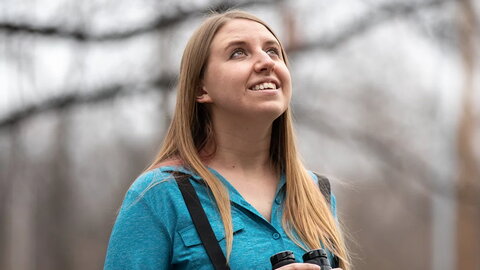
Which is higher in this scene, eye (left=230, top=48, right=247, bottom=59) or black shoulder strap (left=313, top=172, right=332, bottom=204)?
eye (left=230, top=48, right=247, bottom=59)

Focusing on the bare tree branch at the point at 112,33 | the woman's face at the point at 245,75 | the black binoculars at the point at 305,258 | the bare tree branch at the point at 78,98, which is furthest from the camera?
the bare tree branch at the point at 78,98

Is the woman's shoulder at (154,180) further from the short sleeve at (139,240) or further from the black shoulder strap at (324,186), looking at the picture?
the black shoulder strap at (324,186)

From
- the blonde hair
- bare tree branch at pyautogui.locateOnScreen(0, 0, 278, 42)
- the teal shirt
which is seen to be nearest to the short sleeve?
the teal shirt

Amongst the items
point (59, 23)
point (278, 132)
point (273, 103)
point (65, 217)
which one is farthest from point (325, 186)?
point (65, 217)

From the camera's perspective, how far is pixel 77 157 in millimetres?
9695

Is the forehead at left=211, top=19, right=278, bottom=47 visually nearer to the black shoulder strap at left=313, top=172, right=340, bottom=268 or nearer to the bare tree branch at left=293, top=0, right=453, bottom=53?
the black shoulder strap at left=313, top=172, right=340, bottom=268

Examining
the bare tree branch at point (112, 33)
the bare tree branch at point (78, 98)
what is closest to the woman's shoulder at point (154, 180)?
the bare tree branch at point (112, 33)

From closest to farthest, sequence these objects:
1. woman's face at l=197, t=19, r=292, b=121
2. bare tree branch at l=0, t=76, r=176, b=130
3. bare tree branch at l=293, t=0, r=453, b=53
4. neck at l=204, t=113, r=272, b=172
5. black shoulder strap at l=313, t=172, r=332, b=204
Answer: woman's face at l=197, t=19, r=292, b=121
neck at l=204, t=113, r=272, b=172
black shoulder strap at l=313, t=172, r=332, b=204
bare tree branch at l=0, t=76, r=176, b=130
bare tree branch at l=293, t=0, r=453, b=53

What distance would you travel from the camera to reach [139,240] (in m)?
2.55

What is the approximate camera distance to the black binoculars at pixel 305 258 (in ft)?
7.90

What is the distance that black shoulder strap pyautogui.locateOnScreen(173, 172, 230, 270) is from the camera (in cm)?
249

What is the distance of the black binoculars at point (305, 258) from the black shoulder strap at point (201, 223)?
15cm

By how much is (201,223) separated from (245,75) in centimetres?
48

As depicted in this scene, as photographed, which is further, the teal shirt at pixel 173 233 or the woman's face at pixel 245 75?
the woman's face at pixel 245 75
